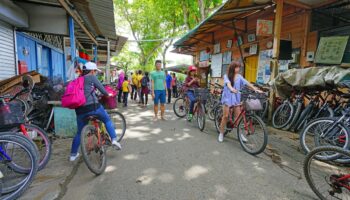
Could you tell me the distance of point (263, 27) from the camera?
22.3 ft

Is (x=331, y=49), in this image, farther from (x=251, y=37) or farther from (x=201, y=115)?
(x=201, y=115)

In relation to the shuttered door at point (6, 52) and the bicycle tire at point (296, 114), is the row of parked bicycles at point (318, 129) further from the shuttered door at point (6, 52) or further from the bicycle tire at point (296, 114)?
the shuttered door at point (6, 52)

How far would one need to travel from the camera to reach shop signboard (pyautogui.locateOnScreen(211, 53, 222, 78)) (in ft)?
37.3

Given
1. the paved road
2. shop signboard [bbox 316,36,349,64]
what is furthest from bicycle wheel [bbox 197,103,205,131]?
shop signboard [bbox 316,36,349,64]

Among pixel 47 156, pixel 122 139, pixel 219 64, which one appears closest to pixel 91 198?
pixel 47 156

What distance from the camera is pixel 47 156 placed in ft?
11.2

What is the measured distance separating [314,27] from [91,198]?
7412mm

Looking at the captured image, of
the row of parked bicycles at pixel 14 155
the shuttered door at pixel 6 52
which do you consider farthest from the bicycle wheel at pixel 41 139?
the shuttered door at pixel 6 52

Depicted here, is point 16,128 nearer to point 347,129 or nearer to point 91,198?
point 91,198

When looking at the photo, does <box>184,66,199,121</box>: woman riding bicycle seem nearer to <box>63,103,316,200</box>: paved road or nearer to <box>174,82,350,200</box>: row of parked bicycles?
<box>174,82,350,200</box>: row of parked bicycles

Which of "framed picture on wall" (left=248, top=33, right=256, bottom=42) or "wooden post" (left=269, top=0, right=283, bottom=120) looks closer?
"wooden post" (left=269, top=0, right=283, bottom=120)

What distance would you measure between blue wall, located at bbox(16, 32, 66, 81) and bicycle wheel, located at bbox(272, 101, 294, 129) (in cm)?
629

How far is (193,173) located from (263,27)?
5.56 meters

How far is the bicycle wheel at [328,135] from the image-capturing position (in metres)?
3.58
